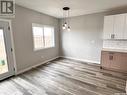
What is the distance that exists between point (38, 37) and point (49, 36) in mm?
949

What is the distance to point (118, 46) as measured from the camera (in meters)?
3.99

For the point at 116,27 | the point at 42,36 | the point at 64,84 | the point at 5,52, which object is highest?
the point at 116,27

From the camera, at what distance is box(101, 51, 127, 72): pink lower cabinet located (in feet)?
11.3

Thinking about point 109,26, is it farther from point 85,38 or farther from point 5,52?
point 5,52

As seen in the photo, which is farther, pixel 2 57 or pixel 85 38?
pixel 85 38

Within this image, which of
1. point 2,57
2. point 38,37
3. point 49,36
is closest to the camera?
point 2,57

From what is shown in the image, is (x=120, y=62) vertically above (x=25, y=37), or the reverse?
(x=25, y=37)

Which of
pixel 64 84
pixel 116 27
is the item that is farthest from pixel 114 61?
pixel 64 84

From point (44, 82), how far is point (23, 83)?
69 cm

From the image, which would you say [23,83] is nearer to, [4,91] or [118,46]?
[4,91]

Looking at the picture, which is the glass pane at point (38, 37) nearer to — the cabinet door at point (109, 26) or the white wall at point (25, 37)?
the white wall at point (25, 37)

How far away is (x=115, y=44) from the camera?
4.04m

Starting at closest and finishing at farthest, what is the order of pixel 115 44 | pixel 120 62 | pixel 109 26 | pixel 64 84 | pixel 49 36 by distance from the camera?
pixel 64 84 → pixel 120 62 → pixel 109 26 → pixel 115 44 → pixel 49 36

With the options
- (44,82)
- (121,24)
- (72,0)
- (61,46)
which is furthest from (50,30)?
(121,24)
